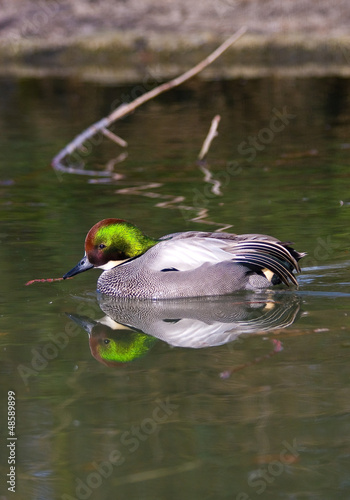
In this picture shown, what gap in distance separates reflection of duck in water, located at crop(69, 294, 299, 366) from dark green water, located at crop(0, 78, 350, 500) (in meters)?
0.02

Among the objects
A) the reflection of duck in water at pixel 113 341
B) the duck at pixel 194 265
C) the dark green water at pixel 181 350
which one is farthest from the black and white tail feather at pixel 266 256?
the reflection of duck in water at pixel 113 341

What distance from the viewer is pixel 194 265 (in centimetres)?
744

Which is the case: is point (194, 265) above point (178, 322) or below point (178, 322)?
above

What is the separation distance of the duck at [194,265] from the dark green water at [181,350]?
6.3 inches

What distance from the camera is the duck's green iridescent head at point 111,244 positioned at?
304 inches

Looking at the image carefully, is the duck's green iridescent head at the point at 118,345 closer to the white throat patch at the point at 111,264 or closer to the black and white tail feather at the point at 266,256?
the white throat patch at the point at 111,264

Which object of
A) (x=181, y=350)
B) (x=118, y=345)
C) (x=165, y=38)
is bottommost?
(x=181, y=350)

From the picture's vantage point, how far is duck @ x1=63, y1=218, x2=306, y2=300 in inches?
293

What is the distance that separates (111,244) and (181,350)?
61.7 inches

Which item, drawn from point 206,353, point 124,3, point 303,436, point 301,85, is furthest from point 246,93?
point 303,436

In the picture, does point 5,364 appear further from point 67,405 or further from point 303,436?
point 303,436

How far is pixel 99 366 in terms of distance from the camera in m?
6.23

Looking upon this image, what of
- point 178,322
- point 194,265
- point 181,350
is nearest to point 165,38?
point 194,265

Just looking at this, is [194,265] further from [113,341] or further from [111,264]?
[113,341]
